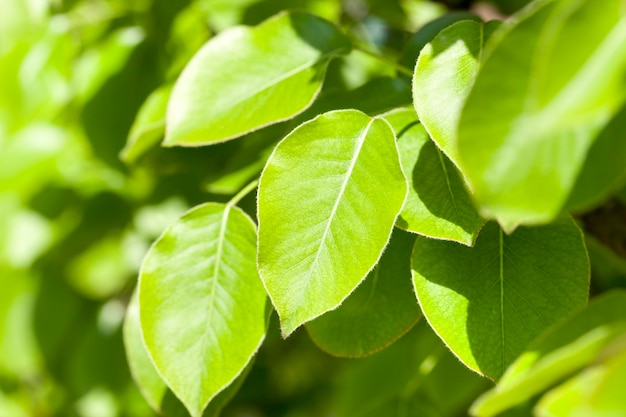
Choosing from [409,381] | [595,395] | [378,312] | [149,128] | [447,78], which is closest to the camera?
[595,395]

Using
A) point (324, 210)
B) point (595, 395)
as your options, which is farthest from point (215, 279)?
point (595, 395)

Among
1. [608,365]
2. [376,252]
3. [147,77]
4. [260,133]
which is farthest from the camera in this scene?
[147,77]

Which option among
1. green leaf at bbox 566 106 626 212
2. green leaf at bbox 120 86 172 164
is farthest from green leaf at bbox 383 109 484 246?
green leaf at bbox 120 86 172 164

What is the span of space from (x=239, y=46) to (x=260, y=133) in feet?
0.53

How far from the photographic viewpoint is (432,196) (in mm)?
544

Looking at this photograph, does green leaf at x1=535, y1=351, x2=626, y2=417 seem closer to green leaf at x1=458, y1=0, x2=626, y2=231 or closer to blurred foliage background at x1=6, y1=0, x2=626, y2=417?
green leaf at x1=458, y1=0, x2=626, y2=231

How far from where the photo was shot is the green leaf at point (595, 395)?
0.33 m

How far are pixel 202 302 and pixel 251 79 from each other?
0.20 meters

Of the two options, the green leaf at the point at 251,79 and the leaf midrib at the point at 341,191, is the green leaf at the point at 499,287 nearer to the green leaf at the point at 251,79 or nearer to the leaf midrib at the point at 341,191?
the leaf midrib at the point at 341,191

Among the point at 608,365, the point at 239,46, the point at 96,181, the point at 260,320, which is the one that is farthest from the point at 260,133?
the point at 608,365

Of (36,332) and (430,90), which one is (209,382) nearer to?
(430,90)

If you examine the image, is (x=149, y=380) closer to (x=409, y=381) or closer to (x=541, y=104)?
(x=409, y=381)

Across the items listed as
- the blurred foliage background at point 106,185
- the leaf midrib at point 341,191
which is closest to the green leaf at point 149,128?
the blurred foliage background at point 106,185

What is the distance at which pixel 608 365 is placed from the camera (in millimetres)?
341
